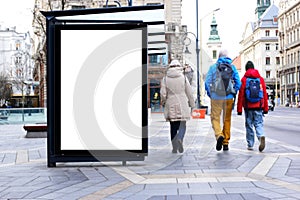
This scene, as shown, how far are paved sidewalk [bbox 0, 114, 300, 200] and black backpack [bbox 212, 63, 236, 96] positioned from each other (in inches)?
48.1

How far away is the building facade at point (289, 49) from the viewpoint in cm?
8988

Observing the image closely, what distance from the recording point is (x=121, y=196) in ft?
19.4

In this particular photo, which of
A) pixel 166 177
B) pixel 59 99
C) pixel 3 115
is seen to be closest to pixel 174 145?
pixel 59 99

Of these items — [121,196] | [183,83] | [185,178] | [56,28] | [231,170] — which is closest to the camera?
[121,196]

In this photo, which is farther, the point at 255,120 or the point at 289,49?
the point at 289,49

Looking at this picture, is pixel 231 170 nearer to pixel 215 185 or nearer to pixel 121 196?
pixel 215 185

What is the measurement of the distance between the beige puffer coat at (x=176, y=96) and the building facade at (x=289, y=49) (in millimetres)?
78311

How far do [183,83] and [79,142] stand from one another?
9.28 ft

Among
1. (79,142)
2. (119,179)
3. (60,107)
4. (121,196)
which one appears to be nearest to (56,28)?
(60,107)

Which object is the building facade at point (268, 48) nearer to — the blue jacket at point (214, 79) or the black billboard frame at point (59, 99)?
the blue jacket at point (214, 79)

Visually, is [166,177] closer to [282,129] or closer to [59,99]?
[59,99]

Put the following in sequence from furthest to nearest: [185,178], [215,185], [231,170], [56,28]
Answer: [56,28]
[231,170]
[185,178]
[215,185]

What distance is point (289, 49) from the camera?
95938 millimetres

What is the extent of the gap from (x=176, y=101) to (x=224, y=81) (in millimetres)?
1027
